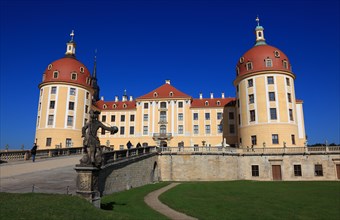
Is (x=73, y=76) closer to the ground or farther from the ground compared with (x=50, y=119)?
farther from the ground

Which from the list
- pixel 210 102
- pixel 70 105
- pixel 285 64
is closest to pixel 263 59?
pixel 285 64

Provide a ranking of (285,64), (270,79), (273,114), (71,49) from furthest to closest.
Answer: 1. (71,49)
2. (285,64)
3. (270,79)
4. (273,114)

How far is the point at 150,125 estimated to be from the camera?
51.9 m

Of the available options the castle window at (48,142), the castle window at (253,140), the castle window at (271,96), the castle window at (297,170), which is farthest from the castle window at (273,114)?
the castle window at (48,142)

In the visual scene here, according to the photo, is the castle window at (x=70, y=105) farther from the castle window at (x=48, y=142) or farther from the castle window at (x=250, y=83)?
the castle window at (x=250, y=83)

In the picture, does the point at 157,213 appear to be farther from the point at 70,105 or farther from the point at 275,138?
the point at 70,105

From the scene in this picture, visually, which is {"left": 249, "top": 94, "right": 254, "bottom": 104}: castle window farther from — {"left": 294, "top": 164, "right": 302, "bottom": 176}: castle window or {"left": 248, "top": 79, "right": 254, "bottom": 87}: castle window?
{"left": 294, "top": 164, "right": 302, "bottom": 176}: castle window

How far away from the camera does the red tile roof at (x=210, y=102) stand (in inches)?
2059

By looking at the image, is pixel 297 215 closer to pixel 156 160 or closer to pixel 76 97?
pixel 156 160

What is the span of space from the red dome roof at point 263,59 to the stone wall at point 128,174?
20.8 meters

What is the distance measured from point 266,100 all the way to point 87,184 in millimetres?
33354

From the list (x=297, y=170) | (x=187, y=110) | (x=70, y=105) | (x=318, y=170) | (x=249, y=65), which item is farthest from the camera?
(x=187, y=110)

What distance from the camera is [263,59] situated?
132 ft

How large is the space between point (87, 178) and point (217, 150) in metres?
27.4
